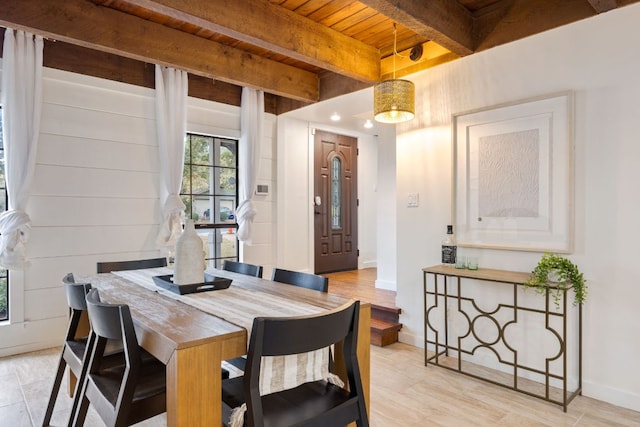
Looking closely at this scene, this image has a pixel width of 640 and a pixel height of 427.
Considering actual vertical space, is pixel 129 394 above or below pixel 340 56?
below

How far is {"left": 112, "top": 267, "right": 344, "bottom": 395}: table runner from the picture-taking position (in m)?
1.35

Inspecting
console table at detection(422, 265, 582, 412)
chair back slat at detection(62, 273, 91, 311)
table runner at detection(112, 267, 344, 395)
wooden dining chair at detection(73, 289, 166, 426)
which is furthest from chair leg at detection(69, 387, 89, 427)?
console table at detection(422, 265, 582, 412)

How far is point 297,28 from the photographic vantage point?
9.86 feet

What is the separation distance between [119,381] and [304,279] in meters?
1.03

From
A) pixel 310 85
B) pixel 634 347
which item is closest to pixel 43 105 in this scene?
pixel 310 85

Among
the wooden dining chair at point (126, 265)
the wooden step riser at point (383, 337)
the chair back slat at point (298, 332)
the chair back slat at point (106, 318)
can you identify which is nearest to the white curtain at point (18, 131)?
the wooden dining chair at point (126, 265)

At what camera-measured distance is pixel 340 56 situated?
328 cm

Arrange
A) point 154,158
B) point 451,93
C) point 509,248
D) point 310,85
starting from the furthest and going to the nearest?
point 310,85 → point 154,158 → point 451,93 → point 509,248

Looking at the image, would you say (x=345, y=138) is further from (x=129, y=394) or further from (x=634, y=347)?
(x=129, y=394)

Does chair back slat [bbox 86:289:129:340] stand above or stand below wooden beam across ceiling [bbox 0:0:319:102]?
below

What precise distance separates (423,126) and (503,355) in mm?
1925

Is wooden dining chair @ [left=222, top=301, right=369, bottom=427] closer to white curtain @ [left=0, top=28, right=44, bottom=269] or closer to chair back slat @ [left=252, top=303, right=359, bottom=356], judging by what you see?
chair back slat @ [left=252, top=303, right=359, bottom=356]

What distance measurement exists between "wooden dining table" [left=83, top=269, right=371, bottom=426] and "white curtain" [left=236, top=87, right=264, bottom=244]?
8.44 ft

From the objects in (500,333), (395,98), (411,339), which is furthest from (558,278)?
(395,98)
